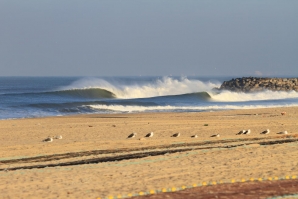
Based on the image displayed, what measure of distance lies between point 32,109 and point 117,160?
2383 cm

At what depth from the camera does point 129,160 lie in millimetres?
11984

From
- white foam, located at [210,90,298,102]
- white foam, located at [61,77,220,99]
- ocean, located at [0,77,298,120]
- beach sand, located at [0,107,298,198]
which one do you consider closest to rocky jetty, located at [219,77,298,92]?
white foam, located at [210,90,298,102]

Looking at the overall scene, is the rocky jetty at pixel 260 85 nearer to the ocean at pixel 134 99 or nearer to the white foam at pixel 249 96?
the white foam at pixel 249 96

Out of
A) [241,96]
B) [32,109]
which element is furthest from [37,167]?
[241,96]

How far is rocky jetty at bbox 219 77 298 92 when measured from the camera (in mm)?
67500

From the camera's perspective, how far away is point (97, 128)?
1992 centimetres

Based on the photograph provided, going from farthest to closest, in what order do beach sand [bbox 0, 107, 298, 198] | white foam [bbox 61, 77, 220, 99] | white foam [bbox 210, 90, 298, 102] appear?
white foam [bbox 61, 77, 220, 99], white foam [bbox 210, 90, 298, 102], beach sand [bbox 0, 107, 298, 198]

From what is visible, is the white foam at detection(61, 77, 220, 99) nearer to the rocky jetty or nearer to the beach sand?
the rocky jetty

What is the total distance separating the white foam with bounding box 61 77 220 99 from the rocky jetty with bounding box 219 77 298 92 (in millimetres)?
4696

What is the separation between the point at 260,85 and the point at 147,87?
15706 millimetres

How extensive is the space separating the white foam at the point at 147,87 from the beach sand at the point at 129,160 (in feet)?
128

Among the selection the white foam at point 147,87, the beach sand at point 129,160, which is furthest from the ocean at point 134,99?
the beach sand at point 129,160

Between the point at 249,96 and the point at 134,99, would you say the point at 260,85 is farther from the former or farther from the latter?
the point at 134,99

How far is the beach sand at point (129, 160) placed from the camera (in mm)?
9484
